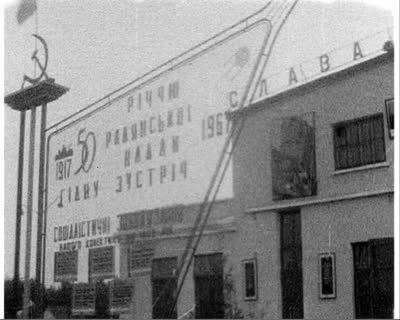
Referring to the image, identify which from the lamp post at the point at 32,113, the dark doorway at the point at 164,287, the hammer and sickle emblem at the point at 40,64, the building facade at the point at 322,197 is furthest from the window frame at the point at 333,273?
the hammer and sickle emblem at the point at 40,64

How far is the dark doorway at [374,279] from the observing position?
3.22 metres

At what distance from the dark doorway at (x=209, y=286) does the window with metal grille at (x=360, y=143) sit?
62 centimetres

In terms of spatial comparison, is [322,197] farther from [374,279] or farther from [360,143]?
[374,279]

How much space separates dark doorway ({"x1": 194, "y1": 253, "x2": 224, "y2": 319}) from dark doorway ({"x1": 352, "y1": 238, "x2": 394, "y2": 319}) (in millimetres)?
557

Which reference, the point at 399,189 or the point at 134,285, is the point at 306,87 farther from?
the point at 134,285

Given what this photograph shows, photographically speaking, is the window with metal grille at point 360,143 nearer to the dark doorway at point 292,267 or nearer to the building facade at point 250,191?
the building facade at point 250,191

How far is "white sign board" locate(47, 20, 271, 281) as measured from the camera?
3.63m

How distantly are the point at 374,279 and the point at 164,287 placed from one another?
900 mm

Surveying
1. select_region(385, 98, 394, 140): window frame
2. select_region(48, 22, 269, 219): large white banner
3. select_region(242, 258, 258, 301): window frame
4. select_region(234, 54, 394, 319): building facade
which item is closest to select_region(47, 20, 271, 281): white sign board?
select_region(48, 22, 269, 219): large white banner

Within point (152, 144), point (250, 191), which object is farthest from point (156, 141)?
point (250, 191)

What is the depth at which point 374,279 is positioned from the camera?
10.6ft

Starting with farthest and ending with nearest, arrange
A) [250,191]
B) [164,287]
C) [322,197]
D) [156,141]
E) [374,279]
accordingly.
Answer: [156,141] → [164,287] → [250,191] → [322,197] → [374,279]

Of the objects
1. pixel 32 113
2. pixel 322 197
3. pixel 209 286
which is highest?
pixel 32 113

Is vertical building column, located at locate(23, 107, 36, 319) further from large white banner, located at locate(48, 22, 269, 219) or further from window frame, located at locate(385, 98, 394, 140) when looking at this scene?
window frame, located at locate(385, 98, 394, 140)
